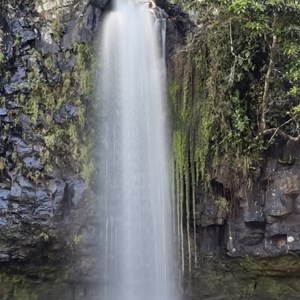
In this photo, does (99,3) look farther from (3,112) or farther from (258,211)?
(258,211)

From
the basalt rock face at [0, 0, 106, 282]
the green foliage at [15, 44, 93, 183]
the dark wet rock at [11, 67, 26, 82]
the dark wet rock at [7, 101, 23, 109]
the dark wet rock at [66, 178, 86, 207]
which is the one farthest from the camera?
the dark wet rock at [11, 67, 26, 82]

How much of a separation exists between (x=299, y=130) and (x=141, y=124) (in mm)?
2699

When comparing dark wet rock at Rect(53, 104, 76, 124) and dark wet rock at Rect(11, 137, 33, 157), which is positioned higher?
dark wet rock at Rect(53, 104, 76, 124)

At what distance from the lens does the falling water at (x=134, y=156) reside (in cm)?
816

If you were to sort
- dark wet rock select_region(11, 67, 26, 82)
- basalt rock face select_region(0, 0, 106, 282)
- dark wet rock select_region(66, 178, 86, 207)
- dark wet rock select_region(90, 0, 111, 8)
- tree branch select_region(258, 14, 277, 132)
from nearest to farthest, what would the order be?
basalt rock face select_region(0, 0, 106, 282) → tree branch select_region(258, 14, 277, 132) → dark wet rock select_region(66, 178, 86, 207) → dark wet rock select_region(11, 67, 26, 82) → dark wet rock select_region(90, 0, 111, 8)

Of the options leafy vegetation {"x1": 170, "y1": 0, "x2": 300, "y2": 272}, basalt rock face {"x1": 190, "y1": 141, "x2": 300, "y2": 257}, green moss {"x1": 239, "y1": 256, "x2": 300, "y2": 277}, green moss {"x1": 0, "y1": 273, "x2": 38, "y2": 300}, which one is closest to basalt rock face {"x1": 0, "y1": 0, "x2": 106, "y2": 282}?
green moss {"x1": 0, "y1": 273, "x2": 38, "y2": 300}

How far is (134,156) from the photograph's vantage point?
8.53 metres

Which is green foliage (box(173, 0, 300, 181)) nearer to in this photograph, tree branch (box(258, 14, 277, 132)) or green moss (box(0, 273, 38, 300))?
tree branch (box(258, 14, 277, 132))

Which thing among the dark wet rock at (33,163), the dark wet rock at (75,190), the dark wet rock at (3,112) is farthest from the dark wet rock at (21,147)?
the dark wet rock at (75,190)

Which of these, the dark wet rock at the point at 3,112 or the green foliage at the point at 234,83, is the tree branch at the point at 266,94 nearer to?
the green foliage at the point at 234,83

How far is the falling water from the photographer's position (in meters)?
8.16

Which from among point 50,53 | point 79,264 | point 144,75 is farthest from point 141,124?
point 79,264

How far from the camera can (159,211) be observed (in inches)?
330

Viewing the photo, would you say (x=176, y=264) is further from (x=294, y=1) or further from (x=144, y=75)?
(x=294, y=1)
